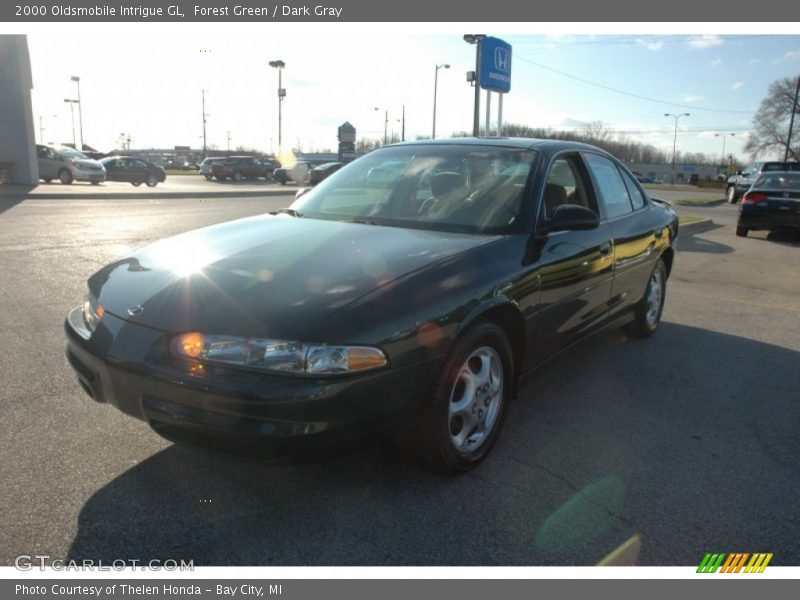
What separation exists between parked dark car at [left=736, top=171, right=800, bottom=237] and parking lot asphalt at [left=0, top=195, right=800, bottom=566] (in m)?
9.62

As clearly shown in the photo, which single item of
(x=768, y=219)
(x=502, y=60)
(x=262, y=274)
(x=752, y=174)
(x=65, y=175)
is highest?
(x=502, y=60)

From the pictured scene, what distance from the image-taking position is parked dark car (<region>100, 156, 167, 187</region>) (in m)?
32.7

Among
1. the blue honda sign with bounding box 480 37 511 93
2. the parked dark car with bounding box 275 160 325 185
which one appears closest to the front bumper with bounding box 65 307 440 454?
the blue honda sign with bounding box 480 37 511 93

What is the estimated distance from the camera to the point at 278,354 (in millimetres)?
2334

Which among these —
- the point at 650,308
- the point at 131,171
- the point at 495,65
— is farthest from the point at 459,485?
the point at 131,171

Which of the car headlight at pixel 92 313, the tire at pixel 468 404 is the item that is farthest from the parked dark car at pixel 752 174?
the car headlight at pixel 92 313

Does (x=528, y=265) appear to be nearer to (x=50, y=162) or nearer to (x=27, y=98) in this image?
(x=27, y=98)

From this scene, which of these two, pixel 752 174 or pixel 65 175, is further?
pixel 752 174

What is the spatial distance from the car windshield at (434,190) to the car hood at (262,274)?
9.5 inches

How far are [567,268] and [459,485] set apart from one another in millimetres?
1507

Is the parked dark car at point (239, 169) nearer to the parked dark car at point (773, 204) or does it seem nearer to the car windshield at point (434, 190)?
the parked dark car at point (773, 204)

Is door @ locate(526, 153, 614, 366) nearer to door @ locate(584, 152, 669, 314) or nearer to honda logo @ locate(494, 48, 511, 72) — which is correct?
door @ locate(584, 152, 669, 314)

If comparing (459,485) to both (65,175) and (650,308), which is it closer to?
(650,308)

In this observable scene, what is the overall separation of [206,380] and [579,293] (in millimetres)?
2429
